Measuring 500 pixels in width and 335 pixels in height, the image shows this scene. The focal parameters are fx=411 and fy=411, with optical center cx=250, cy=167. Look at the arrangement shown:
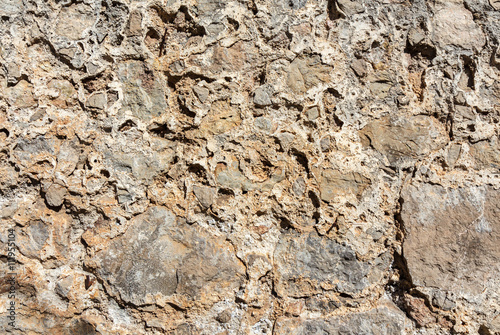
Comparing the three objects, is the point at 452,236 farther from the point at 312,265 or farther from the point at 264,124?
the point at 264,124

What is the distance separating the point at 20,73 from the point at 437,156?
1.33m

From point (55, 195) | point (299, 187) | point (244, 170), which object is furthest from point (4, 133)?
point (299, 187)

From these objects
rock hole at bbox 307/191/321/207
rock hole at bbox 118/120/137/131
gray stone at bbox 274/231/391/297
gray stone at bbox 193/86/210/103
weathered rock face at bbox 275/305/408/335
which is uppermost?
gray stone at bbox 193/86/210/103

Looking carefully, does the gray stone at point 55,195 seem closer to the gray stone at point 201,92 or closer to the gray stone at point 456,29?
the gray stone at point 201,92

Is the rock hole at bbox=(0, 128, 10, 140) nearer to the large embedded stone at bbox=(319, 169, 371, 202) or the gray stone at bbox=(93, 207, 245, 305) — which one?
the gray stone at bbox=(93, 207, 245, 305)

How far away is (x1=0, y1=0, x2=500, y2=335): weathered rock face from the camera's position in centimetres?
125

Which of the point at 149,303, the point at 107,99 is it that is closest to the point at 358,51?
the point at 107,99

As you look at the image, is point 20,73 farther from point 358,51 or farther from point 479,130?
point 479,130

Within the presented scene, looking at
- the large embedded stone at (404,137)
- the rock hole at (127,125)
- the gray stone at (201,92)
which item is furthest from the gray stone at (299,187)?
the rock hole at (127,125)

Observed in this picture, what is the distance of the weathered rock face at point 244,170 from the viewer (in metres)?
1.25

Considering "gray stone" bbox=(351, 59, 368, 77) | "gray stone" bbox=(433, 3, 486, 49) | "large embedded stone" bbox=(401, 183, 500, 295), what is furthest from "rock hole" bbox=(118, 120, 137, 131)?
"gray stone" bbox=(433, 3, 486, 49)

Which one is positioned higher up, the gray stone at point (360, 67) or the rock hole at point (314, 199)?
the gray stone at point (360, 67)

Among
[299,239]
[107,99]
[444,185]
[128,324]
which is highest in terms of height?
[107,99]

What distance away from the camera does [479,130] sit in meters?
1.34
